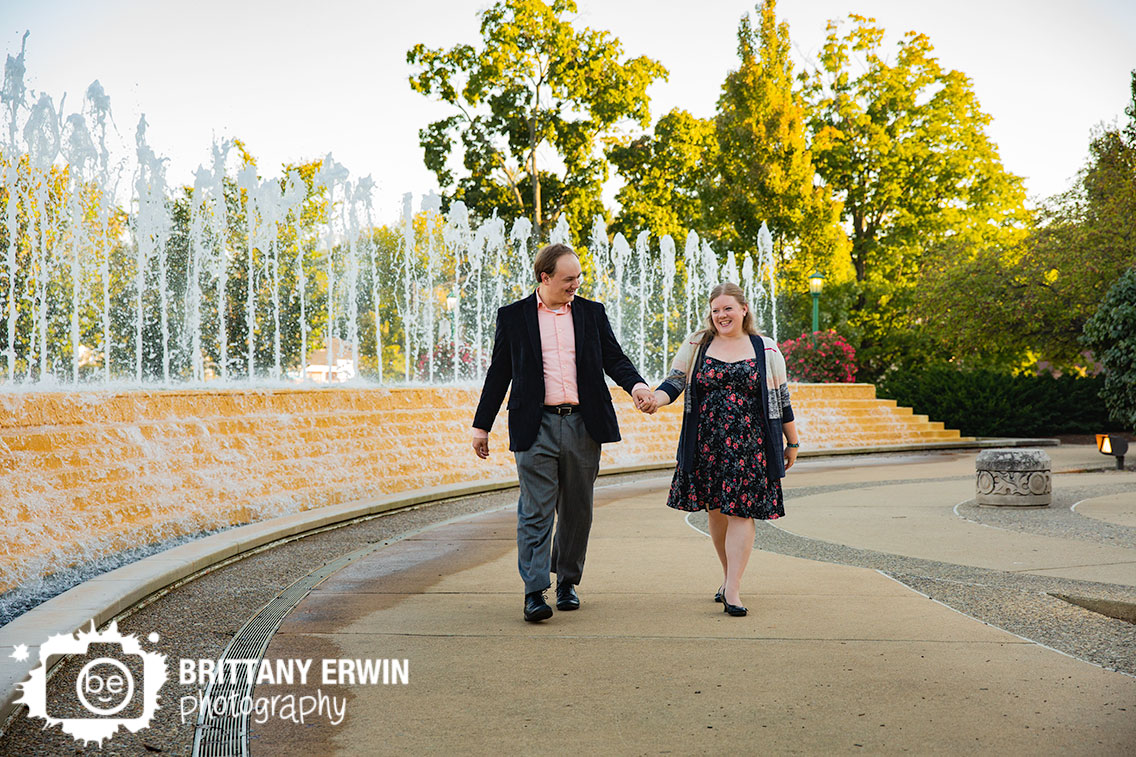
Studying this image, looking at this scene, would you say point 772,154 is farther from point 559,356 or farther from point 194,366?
point 559,356

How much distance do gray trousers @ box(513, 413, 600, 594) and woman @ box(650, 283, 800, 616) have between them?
0.46m

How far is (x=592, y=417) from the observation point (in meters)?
5.83

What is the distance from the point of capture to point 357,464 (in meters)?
12.8

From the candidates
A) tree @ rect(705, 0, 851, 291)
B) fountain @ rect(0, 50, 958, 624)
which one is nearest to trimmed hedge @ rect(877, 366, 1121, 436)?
fountain @ rect(0, 50, 958, 624)

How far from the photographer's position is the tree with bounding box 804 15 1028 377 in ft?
125

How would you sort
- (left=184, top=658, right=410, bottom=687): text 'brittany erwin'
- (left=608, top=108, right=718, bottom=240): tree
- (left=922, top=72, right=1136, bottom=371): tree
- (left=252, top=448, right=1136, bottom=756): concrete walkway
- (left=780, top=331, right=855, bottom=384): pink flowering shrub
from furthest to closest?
(left=608, top=108, right=718, bottom=240): tree → (left=780, top=331, right=855, bottom=384): pink flowering shrub → (left=922, top=72, right=1136, bottom=371): tree → (left=184, top=658, right=410, bottom=687): text 'brittany erwin' → (left=252, top=448, right=1136, bottom=756): concrete walkway

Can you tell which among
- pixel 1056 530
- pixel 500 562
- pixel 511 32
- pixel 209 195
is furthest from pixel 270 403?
pixel 511 32

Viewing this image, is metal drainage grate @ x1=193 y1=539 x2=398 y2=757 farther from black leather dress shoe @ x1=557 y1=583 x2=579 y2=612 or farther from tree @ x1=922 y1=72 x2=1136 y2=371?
tree @ x1=922 y1=72 x2=1136 y2=371

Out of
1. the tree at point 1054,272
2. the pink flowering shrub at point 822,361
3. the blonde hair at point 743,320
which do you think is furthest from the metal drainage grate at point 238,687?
the tree at point 1054,272

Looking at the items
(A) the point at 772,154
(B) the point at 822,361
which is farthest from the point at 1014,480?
(A) the point at 772,154

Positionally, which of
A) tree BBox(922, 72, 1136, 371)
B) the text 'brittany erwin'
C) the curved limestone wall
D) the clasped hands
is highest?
tree BBox(922, 72, 1136, 371)

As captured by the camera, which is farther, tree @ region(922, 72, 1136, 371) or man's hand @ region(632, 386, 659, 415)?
tree @ region(922, 72, 1136, 371)

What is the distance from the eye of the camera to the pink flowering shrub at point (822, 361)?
28.1 m

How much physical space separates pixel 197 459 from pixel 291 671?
552cm
